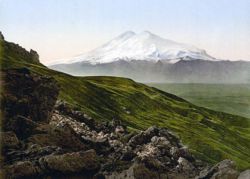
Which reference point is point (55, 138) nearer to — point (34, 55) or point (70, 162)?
point (70, 162)

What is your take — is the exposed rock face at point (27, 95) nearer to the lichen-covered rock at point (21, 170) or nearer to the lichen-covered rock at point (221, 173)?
the lichen-covered rock at point (21, 170)

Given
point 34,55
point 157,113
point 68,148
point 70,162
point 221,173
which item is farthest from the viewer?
point 34,55

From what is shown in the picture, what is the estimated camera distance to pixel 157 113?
150250 millimetres

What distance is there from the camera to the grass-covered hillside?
11481cm

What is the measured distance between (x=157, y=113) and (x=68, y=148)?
328 feet

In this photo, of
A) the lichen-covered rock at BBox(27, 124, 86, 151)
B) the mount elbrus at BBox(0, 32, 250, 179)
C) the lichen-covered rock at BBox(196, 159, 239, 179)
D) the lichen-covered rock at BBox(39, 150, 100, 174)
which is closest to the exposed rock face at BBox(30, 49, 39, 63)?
the mount elbrus at BBox(0, 32, 250, 179)

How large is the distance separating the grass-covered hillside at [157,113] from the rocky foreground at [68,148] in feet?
126

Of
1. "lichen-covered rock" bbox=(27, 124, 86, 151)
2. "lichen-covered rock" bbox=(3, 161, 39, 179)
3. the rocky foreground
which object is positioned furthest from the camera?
"lichen-covered rock" bbox=(27, 124, 86, 151)

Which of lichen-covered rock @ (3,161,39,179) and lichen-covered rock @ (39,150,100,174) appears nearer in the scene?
lichen-covered rock @ (3,161,39,179)

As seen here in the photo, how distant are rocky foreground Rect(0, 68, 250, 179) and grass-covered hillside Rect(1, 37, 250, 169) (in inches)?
1513

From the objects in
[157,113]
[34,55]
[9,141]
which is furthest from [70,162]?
[34,55]

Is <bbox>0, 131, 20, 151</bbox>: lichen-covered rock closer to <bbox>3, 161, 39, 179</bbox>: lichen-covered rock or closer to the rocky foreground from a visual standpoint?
the rocky foreground

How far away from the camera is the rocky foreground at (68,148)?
4775cm

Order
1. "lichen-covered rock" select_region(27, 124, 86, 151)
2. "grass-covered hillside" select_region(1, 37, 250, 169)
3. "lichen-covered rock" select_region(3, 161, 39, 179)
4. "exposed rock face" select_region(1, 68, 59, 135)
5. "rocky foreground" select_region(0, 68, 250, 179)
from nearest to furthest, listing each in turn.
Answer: "lichen-covered rock" select_region(3, 161, 39, 179), "rocky foreground" select_region(0, 68, 250, 179), "lichen-covered rock" select_region(27, 124, 86, 151), "exposed rock face" select_region(1, 68, 59, 135), "grass-covered hillside" select_region(1, 37, 250, 169)
